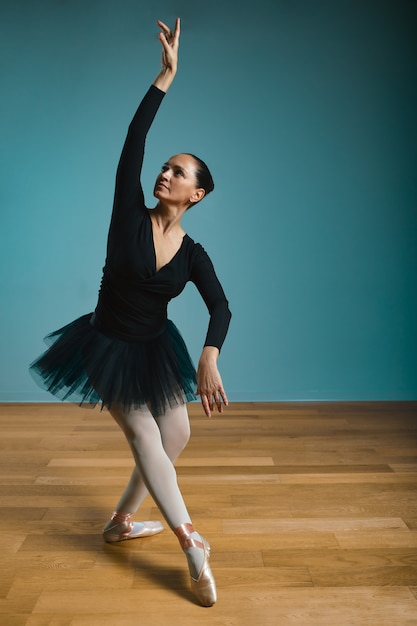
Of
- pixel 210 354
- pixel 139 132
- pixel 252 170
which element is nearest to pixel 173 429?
pixel 210 354

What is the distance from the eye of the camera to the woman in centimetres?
174

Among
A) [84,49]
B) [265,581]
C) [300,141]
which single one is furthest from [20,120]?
[265,581]

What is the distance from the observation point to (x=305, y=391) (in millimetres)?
4082

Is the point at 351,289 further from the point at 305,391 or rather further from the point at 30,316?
the point at 30,316

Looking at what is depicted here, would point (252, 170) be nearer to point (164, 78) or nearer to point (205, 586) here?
point (164, 78)

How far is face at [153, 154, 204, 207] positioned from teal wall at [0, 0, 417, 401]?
2.15 m

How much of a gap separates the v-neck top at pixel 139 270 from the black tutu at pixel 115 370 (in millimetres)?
47

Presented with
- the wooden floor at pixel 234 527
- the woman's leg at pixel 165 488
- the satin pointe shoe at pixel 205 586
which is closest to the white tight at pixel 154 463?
the woman's leg at pixel 165 488

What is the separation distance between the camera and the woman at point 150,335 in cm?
174

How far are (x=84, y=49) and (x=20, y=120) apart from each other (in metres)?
0.58

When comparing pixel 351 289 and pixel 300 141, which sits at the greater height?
pixel 300 141

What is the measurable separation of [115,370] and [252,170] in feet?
8.02

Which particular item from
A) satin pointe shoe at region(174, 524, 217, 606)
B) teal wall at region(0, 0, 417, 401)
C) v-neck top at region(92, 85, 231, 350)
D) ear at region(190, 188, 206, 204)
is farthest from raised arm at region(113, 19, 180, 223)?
teal wall at region(0, 0, 417, 401)

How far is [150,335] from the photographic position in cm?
195
